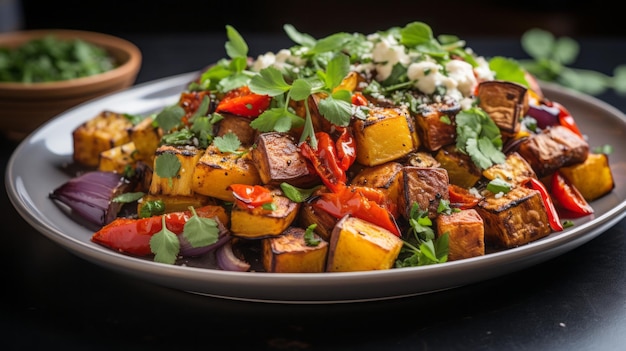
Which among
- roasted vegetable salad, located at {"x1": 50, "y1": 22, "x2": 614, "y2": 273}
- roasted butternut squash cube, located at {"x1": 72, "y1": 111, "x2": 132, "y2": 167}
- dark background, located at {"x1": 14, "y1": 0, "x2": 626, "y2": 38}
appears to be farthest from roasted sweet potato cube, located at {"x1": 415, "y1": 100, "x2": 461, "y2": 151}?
dark background, located at {"x1": 14, "y1": 0, "x2": 626, "y2": 38}

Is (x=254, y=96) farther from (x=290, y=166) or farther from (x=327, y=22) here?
(x=327, y=22)

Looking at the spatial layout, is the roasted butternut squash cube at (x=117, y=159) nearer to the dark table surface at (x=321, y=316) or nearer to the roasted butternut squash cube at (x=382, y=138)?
the dark table surface at (x=321, y=316)

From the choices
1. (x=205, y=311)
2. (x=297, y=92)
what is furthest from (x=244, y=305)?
(x=297, y=92)

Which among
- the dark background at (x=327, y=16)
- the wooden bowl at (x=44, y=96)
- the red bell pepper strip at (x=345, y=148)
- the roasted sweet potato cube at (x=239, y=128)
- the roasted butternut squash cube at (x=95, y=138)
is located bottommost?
the dark background at (x=327, y=16)

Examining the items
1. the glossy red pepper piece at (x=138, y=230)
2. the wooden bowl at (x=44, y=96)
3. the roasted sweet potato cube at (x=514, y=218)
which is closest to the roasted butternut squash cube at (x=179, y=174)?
the glossy red pepper piece at (x=138, y=230)

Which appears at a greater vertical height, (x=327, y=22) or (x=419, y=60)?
(x=419, y=60)

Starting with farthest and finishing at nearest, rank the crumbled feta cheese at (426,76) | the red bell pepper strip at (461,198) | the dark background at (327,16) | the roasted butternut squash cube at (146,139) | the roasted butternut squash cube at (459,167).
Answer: the dark background at (327,16)
the roasted butternut squash cube at (146,139)
the crumbled feta cheese at (426,76)
the roasted butternut squash cube at (459,167)
the red bell pepper strip at (461,198)

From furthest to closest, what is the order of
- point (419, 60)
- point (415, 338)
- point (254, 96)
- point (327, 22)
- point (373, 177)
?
point (327, 22), point (419, 60), point (254, 96), point (373, 177), point (415, 338)
